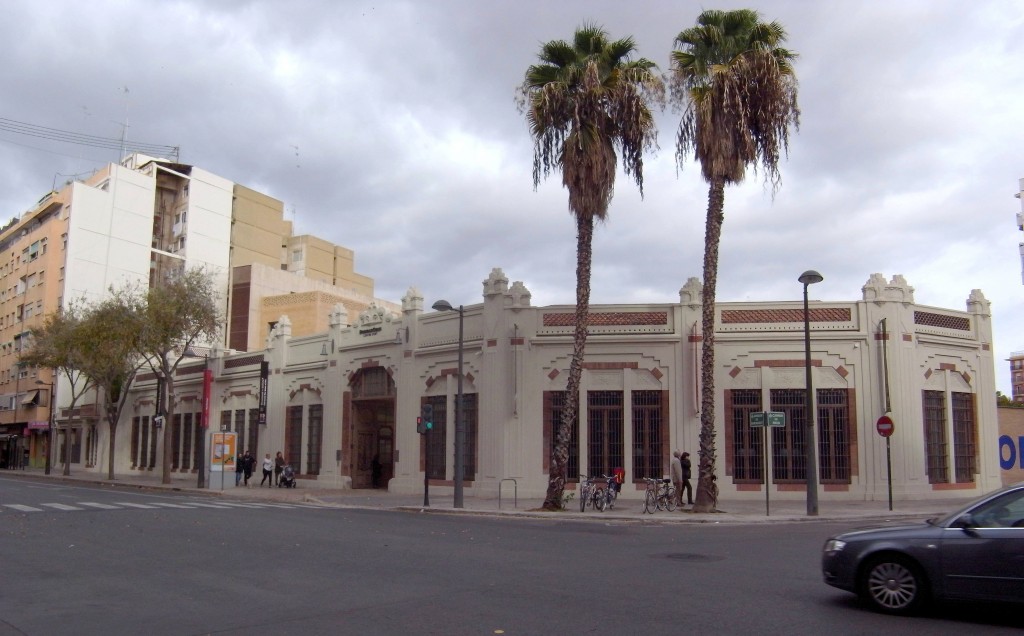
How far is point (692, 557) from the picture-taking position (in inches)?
534

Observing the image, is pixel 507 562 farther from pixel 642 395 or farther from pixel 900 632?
pixel 642 395

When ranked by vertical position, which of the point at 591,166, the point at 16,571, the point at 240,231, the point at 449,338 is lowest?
the point at 16,571

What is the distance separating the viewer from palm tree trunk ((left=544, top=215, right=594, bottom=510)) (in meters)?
23.9

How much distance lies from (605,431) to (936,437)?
438 inches

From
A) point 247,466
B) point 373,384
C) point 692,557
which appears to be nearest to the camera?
point 692,557

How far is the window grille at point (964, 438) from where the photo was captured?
29.3 meters

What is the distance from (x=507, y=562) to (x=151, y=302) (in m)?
31.8

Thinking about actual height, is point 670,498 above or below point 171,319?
below

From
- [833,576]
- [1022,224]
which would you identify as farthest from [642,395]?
[1022,224]

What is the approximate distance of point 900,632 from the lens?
317 inches

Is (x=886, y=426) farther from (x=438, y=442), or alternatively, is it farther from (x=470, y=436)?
(x=438, y=442)

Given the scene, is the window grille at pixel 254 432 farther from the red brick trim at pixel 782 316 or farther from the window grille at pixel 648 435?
the red brick trim at pixel 782 316

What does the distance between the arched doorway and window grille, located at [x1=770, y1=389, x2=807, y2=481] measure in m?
15.2

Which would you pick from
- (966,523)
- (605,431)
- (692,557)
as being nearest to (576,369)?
(605,431)
